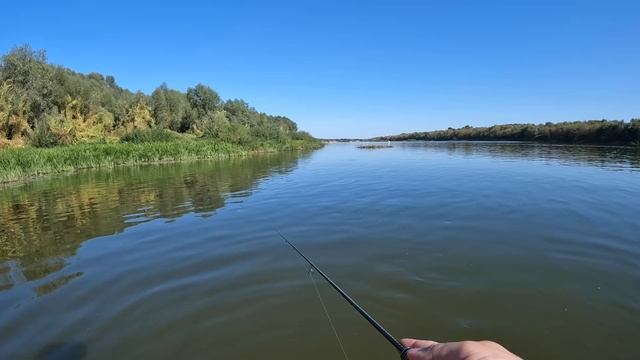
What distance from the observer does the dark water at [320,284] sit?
560 centimetres

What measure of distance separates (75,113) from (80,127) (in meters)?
5.38

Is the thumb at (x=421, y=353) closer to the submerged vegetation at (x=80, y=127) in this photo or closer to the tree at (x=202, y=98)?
the submerged vegetation at (x=80, y=127)

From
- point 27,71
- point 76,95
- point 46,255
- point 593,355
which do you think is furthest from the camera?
point 76,95

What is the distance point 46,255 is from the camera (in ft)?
34.4

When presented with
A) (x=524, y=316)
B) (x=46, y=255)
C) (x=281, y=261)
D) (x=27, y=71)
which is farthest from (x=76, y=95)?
(x=524, y=316)

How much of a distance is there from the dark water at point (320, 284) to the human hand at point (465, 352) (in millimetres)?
2436

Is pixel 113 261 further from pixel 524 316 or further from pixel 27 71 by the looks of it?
pixel 27 71

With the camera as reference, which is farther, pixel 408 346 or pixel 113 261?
pixel 113 261

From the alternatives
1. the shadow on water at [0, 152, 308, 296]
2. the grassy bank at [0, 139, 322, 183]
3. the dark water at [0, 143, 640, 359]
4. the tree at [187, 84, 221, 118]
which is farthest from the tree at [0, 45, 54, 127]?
the dark water at [0, 143, 640, 359]

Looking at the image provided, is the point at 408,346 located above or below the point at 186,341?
above

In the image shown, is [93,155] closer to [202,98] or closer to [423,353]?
[423,353]

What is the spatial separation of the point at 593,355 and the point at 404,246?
16.4 feet

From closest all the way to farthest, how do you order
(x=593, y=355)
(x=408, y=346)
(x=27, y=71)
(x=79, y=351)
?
1. (x=408, y=346)
2. (x=593, y=355)
3. (x=79, y=351)
4. (x=27, y=71)

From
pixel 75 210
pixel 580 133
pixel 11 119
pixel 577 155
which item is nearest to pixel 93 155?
pixel 11 119
